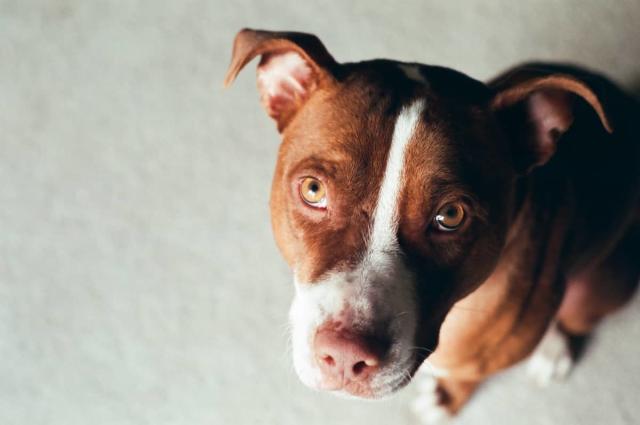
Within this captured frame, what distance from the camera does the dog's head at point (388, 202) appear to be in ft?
5.70

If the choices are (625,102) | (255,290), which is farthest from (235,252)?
(625,102)

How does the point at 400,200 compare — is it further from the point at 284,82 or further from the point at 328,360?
the point at 284,82

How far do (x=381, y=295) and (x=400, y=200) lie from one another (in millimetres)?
264

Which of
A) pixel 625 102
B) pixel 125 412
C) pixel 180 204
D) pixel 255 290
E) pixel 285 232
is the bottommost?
pixel 125 412

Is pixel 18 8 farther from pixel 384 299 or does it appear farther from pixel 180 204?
pixel 384 299

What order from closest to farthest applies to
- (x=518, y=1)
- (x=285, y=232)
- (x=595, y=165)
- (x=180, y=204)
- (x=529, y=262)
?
(x=285, y=232) < (x=529, y=262) < (x=595, y=165) < (x=180, y=204) < (x=518, y=1)

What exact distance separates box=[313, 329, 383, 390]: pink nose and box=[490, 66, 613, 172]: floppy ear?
760 millimetres

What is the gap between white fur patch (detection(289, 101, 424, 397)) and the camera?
1.72 metres

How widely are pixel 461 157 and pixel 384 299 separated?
451mm

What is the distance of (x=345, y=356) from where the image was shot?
1699 mm

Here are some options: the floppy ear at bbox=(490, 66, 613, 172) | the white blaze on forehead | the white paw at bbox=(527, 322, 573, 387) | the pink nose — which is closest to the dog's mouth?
the pink nose

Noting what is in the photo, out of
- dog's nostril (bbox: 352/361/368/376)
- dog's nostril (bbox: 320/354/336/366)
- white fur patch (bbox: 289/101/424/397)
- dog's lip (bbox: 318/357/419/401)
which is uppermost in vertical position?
Result: white fur patch (bbox: 289/101/424/397)

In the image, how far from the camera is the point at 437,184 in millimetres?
1789

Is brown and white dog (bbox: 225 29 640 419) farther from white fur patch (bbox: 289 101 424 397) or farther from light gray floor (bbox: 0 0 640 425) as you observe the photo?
light gray floor (bbox: 0 0 640 425)
